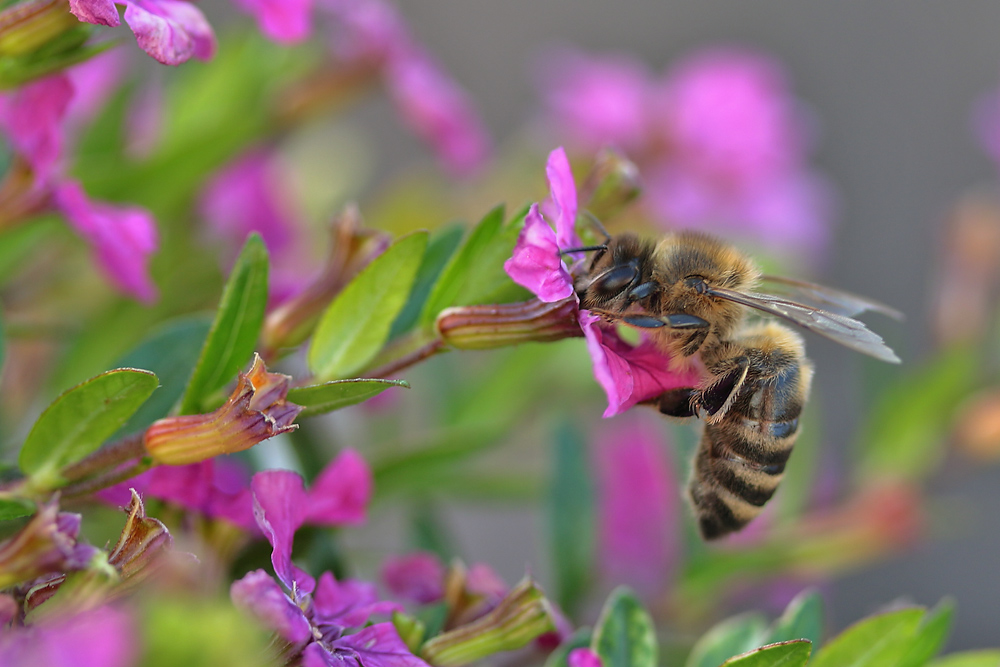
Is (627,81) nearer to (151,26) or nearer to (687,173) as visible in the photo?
(687,173)

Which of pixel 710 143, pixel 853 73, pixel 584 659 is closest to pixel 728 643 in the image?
pixel 584 659

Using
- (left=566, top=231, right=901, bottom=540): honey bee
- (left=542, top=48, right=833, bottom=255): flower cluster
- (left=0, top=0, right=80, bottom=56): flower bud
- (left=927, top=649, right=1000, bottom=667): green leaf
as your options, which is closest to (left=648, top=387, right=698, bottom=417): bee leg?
(left=566, top=231, right=901, bottom=540): honey bee

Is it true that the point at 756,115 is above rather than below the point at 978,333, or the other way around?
above

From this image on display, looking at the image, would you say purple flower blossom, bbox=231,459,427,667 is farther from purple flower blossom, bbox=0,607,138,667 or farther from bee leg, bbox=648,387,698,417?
bee leg, bbox=648,387,698,417

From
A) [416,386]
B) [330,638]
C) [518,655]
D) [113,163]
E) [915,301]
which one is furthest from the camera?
[915,301]

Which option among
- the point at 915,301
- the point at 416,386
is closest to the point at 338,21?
the point at 416,386

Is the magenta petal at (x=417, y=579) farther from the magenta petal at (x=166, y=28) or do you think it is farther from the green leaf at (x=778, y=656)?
the magenta petal at (x=166, y=28)
